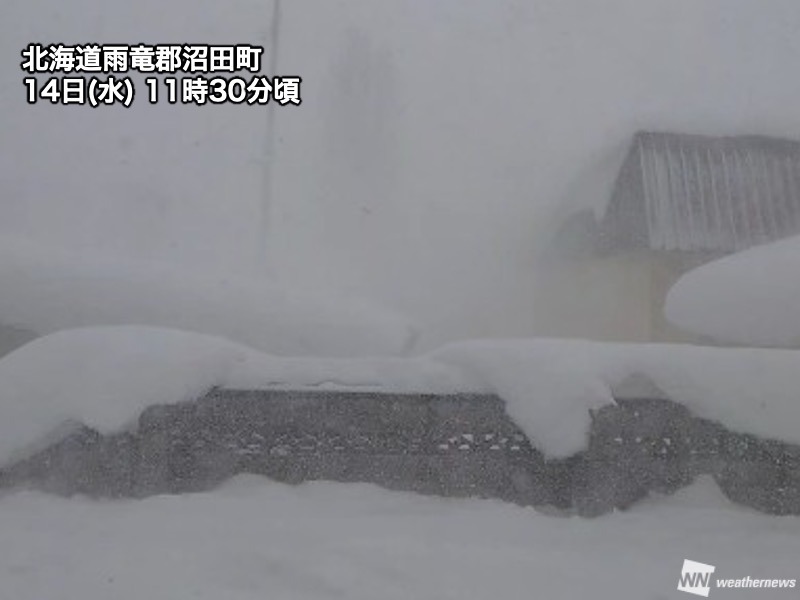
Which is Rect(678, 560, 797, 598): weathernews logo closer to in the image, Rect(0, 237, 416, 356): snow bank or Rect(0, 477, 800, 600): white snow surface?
Rect(0, 477, 800, 600): white snow surface

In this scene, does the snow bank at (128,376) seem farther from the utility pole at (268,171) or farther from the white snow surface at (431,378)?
the utility pole at (268,171)

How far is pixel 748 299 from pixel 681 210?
25.0ft

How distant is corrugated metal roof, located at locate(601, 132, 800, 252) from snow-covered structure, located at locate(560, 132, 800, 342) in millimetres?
12

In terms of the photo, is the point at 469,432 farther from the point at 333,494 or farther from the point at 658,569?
the point at 658,569

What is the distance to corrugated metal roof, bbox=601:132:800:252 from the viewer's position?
11703mm

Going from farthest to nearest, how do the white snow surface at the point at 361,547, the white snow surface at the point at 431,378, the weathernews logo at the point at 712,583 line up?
the white snow surface at the point at 431,378
the weathernews logo at the point at 712,583
the white snow surface at the point at 361,547

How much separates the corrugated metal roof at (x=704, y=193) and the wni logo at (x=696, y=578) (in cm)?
888

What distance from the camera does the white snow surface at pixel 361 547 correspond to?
280cm

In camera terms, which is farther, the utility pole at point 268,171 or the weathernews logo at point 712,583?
the utility pole at point 268,171

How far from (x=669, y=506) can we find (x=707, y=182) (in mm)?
9108

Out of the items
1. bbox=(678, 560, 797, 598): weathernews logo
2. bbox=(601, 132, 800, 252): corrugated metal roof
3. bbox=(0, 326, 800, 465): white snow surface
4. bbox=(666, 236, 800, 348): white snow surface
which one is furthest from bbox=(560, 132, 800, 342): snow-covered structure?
bbox=(678, 560, 797, 598): weathernews logo

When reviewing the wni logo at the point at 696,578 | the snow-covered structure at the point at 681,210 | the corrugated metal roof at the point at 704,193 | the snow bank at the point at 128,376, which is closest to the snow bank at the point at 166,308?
the snow bank at the point at 128,376

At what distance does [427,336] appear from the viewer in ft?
37.8

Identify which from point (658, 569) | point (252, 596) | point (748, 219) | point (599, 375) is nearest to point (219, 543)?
point (252, 596)
